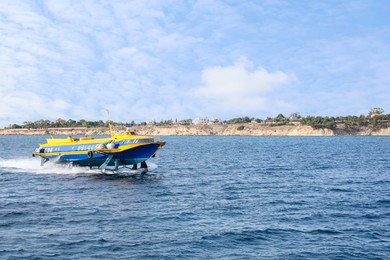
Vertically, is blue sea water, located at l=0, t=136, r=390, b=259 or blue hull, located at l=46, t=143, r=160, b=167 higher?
blue hull, located at l=46, t=143, r=160, b=167

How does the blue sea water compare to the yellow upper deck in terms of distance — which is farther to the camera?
the yellow upper deck

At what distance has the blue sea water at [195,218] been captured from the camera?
742 inches

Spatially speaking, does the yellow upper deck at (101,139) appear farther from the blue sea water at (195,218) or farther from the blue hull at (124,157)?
the blue sea water at (195,218)

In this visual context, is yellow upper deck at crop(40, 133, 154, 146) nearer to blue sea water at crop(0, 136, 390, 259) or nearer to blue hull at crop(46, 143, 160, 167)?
blue hull at crop(46, 143, 160, 167)

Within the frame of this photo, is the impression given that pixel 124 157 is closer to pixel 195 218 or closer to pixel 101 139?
pixel 101 139

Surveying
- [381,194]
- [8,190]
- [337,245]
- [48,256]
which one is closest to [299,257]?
[337,245]

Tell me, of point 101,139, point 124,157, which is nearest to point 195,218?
point 124,157

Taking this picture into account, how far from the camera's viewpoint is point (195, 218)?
25.1 m

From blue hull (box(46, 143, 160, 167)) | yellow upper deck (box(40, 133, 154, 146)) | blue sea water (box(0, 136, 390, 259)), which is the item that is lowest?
blue sea water (box(0, 136, 390, 259))

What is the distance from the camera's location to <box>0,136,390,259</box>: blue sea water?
18859 millimetres

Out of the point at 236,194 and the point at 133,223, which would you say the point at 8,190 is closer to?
the point at 133,223

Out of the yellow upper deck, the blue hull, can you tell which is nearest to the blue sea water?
the blue hull

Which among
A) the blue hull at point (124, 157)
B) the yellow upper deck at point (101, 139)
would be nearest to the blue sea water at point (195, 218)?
the blue hull at point (124, 157)

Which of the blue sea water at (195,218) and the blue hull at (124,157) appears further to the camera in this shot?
the blue hull at (124,157)
